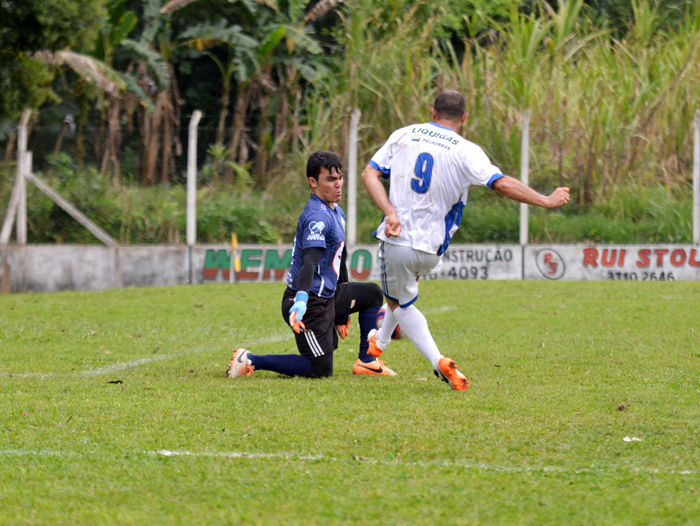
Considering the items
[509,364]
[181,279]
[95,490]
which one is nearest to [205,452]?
[95,490]

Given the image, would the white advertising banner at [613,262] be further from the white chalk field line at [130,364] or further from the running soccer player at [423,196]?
the running soccer player at [423,196]

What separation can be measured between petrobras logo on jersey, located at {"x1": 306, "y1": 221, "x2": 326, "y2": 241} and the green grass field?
0.86 m

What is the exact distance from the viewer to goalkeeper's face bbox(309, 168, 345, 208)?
5180 mm

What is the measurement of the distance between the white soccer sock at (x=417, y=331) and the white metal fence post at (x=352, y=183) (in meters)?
8.45

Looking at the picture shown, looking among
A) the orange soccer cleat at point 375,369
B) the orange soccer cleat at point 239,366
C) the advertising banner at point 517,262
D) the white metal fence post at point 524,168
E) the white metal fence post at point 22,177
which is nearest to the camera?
the orange soccer cleat at point 239,366

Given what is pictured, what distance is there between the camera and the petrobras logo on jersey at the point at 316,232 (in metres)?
5.05

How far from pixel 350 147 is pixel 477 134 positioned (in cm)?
277

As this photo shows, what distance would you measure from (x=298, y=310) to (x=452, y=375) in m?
0.92

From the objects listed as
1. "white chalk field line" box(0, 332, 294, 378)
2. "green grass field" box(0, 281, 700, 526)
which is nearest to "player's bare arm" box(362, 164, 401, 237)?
"green grass field" box(0, 281, 700, 526)

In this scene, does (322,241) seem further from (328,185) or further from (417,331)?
(417,331)

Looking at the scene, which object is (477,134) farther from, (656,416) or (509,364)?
(656,416)

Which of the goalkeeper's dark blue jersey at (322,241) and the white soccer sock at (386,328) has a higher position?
the goalkeeper's dark blue jersey at (322,241)

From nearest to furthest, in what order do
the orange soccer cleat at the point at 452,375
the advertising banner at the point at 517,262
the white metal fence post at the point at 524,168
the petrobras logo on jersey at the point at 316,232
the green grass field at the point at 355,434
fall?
the green grass field at the point at 355,434 → the orange soccer cleat at the point at 452,375 → the petrobras logo on jersey at the point at 316,232 → the advertising banner at the point at 517,262 → the white metal fence post at the point at 524,168

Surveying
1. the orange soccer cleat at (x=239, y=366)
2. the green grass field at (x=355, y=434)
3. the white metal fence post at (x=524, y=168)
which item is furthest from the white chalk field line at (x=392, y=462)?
the white metal fence post at (x=524, y=168)
